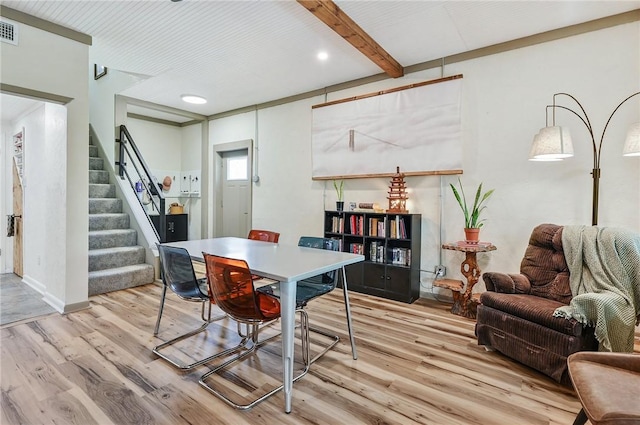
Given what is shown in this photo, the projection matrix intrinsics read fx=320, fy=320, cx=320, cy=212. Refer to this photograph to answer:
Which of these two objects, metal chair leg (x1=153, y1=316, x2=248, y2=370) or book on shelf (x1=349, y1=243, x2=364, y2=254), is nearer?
metal chair leg (x1=153, y1=316, x2=248, y2=370)

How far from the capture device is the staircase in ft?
12.8

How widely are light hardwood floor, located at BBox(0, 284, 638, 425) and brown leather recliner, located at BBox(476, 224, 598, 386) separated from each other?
13 centimetres

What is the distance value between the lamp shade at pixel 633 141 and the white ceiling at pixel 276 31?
1107 millimetres

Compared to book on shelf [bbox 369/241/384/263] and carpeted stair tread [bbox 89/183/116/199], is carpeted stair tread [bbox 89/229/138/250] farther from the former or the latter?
book on shelf [bbox 369/241/384/263]

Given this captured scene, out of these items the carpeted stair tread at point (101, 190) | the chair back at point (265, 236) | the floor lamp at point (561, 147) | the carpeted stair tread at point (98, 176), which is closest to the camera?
the floor lamp at point (561, 147)

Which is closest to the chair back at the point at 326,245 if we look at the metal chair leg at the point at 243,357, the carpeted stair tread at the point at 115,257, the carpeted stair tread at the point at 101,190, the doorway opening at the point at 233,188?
the metal chair leg at the point at 243,357

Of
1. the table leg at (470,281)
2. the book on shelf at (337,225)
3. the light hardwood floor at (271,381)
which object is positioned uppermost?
the book on shelf at (337,225)

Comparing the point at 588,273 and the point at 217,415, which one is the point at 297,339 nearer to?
the point at 217,415

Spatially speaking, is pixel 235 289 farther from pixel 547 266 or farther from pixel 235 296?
pixel 547 266

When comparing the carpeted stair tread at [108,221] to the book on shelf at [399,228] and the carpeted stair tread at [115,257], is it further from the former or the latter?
the book on shelf at [399,228]

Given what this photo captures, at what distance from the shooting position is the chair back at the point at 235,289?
1.80m

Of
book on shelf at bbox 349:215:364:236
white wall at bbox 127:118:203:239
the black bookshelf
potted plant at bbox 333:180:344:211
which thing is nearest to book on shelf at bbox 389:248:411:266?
the black bookshelf

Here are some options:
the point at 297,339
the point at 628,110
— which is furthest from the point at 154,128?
the point at 628,110

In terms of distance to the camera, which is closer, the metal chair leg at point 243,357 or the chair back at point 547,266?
the metal chair leg at point 243,357
